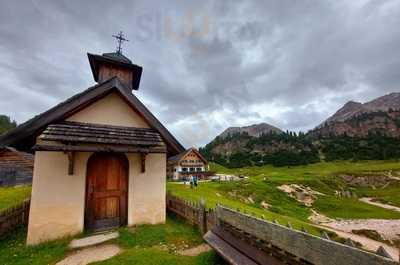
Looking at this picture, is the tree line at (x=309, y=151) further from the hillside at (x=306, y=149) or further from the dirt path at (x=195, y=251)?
the dirt path at (x=195, y=251)

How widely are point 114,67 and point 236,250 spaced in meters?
10.4

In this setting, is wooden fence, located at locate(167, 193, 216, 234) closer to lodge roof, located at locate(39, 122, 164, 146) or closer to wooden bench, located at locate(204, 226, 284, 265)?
wooden bench, located at locate(204, 226, 284, 265)

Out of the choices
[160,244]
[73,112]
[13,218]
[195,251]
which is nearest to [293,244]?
[195,251]

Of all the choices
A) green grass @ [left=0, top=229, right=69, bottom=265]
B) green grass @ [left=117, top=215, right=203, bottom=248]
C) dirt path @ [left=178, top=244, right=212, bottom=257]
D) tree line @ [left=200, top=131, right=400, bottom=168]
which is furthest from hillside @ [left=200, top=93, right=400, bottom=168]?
green grass @ [left=0, top=229, right=69, bottom=265]

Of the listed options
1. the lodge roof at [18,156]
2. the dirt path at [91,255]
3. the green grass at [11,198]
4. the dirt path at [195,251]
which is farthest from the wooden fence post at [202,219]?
the green grass at [11,198]

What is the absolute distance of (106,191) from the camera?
299 inches

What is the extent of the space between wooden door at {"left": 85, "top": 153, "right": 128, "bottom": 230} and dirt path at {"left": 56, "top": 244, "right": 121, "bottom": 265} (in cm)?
143

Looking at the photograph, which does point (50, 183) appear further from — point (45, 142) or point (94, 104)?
point (94, 104)

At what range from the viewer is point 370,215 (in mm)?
24375

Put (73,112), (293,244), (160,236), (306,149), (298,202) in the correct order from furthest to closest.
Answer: (306,149)
(298,202)
(73,112)
(160,236)
(293,244)

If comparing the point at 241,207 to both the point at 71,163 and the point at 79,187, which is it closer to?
the point at 79,187

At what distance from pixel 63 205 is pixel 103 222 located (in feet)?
4.94

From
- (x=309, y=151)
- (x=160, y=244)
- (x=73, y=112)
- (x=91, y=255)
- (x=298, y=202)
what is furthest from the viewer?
(x=309, y=151)

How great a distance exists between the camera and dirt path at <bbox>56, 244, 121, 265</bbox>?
5293 millimetres
